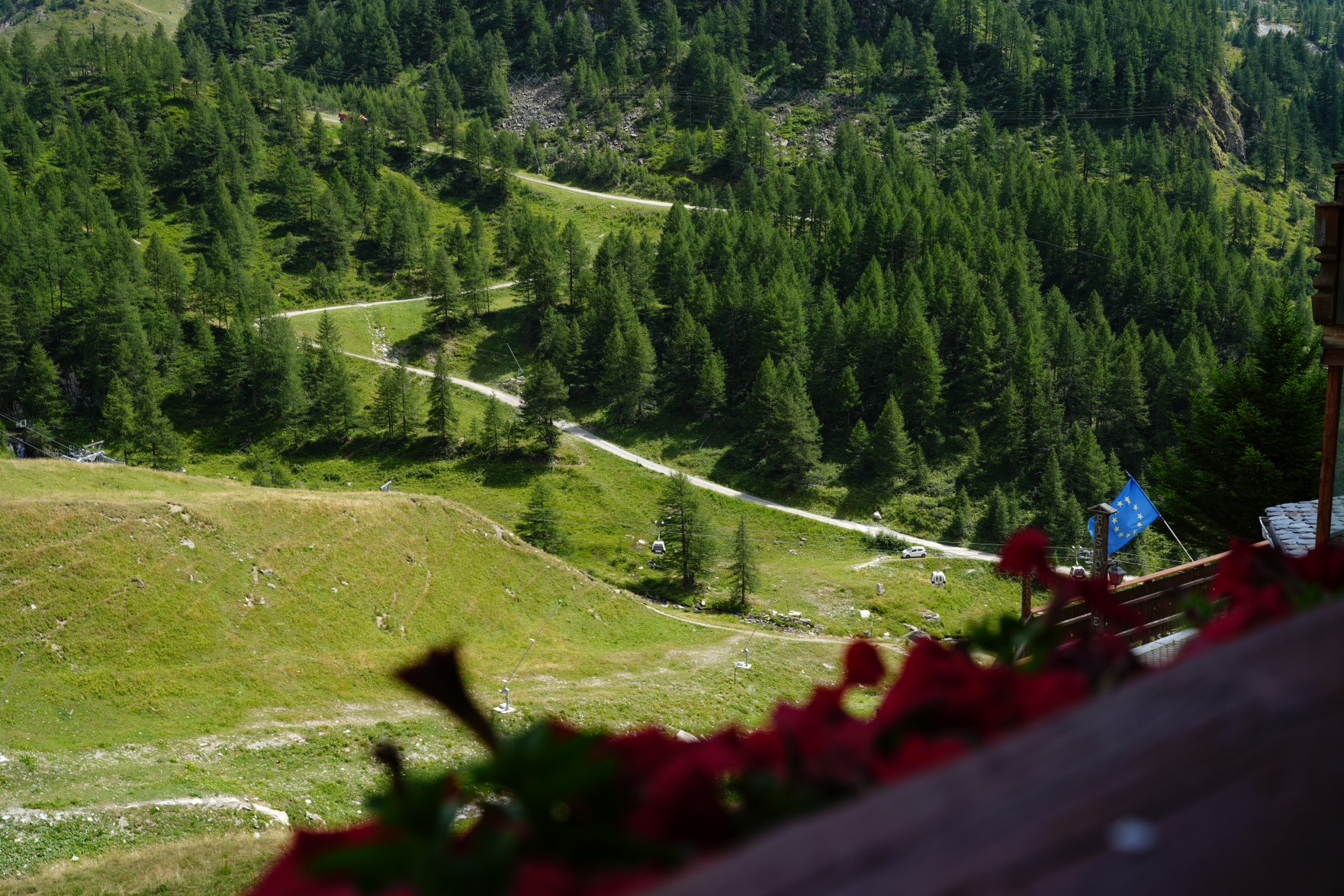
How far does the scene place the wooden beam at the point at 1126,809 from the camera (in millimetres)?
759

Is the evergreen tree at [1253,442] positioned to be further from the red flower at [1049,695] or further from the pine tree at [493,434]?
the pine tree at [493,434]

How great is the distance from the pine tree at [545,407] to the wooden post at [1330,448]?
67.6 m

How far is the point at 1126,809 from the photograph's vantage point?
809 millimetres

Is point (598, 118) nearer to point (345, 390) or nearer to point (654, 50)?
point (654, 50)

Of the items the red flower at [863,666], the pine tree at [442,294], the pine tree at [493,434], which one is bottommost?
the pine tree at [493,434]

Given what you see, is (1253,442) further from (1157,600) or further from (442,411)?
(442,411)

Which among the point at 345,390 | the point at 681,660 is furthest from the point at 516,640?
the point at 345,390

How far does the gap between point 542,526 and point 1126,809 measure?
211 feet

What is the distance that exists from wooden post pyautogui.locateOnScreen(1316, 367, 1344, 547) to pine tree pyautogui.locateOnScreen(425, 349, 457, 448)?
229 feet

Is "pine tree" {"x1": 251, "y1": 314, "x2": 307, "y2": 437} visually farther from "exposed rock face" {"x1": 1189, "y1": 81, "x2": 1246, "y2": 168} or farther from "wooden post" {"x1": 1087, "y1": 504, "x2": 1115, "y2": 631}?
"exposed rock face" {"x1": 1189, "y1": 81, "x2": 1246, "y2": 168}

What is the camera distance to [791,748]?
1.01 m

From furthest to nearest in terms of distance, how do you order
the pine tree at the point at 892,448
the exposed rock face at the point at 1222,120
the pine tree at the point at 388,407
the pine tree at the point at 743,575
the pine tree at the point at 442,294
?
the exposed rock face at the point at 1222,120, the pine tree at the point at 442,294, the pine tree at the point at 388,407, the pine tree at the point at 892,448, the pine tree at the point at 743,575

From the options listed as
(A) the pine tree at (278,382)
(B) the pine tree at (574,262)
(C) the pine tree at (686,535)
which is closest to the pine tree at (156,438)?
(A) the pine tree at (278,382)

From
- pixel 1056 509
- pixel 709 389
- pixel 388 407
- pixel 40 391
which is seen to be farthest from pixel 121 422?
pixel 1056 509
